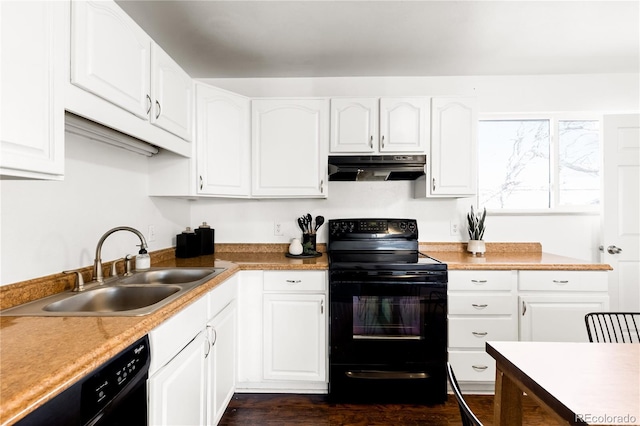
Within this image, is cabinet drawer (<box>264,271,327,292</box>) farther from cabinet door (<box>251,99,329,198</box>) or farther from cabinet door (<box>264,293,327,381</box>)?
cabinet door (<box>251,99,329,198</box>)

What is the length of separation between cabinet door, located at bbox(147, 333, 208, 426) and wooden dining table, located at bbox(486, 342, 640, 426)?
120cm

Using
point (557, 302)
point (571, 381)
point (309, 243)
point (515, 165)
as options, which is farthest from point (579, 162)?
point (571, 381)

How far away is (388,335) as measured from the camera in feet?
6.73

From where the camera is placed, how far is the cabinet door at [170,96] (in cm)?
164

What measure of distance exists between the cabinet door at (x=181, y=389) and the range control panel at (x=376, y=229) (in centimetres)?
136

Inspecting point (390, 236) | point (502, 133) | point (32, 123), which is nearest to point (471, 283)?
point (390, 236)

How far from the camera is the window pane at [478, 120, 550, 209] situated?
9.06ft

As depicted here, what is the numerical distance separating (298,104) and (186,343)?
1802mm

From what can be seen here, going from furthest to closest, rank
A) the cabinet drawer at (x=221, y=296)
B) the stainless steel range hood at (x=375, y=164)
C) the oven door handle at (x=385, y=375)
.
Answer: the stainless steel range hood at (x=375, y=164) < the oven door handle at (x=385, y=375) < the cabinet drawer at (x=221, y=296)

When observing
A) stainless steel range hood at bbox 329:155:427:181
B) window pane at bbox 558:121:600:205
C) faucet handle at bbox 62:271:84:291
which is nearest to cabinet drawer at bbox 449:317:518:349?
stainless steel range hood at bbox 329:155:427:181

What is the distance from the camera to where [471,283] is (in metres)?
2.12

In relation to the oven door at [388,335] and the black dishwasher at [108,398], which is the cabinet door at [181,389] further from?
the oven door at [388,335]

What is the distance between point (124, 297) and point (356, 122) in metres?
1.88

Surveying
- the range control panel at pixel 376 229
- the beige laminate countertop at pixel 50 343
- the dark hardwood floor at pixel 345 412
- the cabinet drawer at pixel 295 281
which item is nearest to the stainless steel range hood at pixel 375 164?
the range control panel at pixel 376 229
